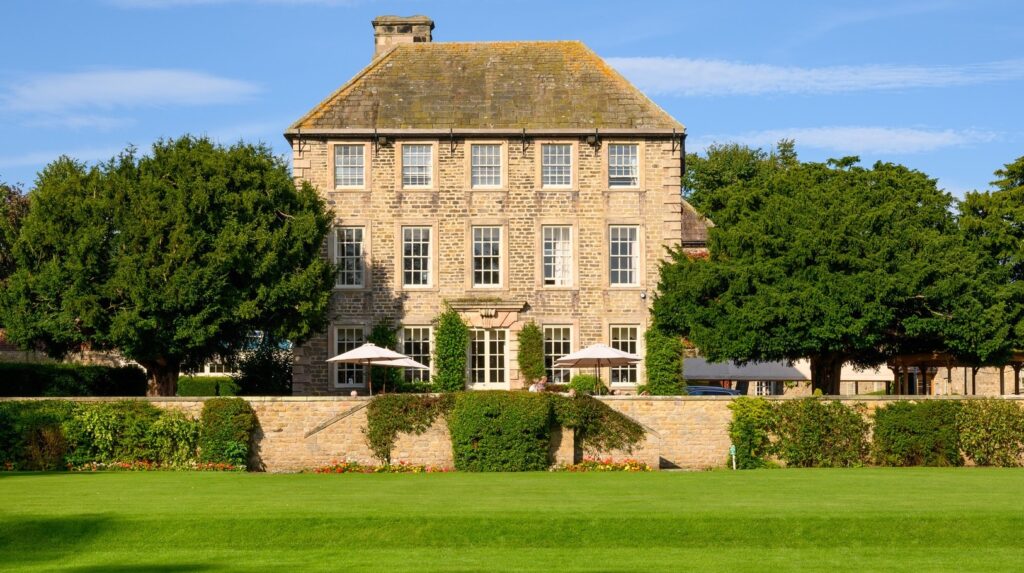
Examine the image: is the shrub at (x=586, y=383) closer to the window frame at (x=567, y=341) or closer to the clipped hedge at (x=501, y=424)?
the window frame at (x=567, y=341)

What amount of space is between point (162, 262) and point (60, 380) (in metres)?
5.24

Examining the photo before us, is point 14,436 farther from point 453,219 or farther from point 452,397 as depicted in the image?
point 453,219

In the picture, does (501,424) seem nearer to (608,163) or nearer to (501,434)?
(501,434)

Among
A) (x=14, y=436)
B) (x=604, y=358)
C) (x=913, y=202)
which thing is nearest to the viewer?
(x=14, y=436)

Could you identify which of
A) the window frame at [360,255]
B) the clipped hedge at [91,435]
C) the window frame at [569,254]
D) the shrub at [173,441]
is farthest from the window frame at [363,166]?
the shrub at [173,441]

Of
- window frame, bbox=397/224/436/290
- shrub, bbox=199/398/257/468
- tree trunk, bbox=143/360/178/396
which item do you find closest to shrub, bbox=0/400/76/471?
shrub, bbox=199/398/257/468

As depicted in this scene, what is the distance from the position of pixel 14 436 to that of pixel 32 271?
6700mm

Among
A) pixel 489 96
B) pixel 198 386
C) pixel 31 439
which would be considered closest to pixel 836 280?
pixel 489 96

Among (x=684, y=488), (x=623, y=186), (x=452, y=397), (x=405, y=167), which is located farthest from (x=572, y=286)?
(x=684, y=488)

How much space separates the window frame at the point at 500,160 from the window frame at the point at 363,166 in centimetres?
282

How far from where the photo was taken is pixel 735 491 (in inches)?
971

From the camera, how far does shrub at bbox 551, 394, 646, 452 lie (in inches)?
1326

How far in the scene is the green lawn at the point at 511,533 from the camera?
1809 centimetres

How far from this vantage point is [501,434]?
32938 mm
